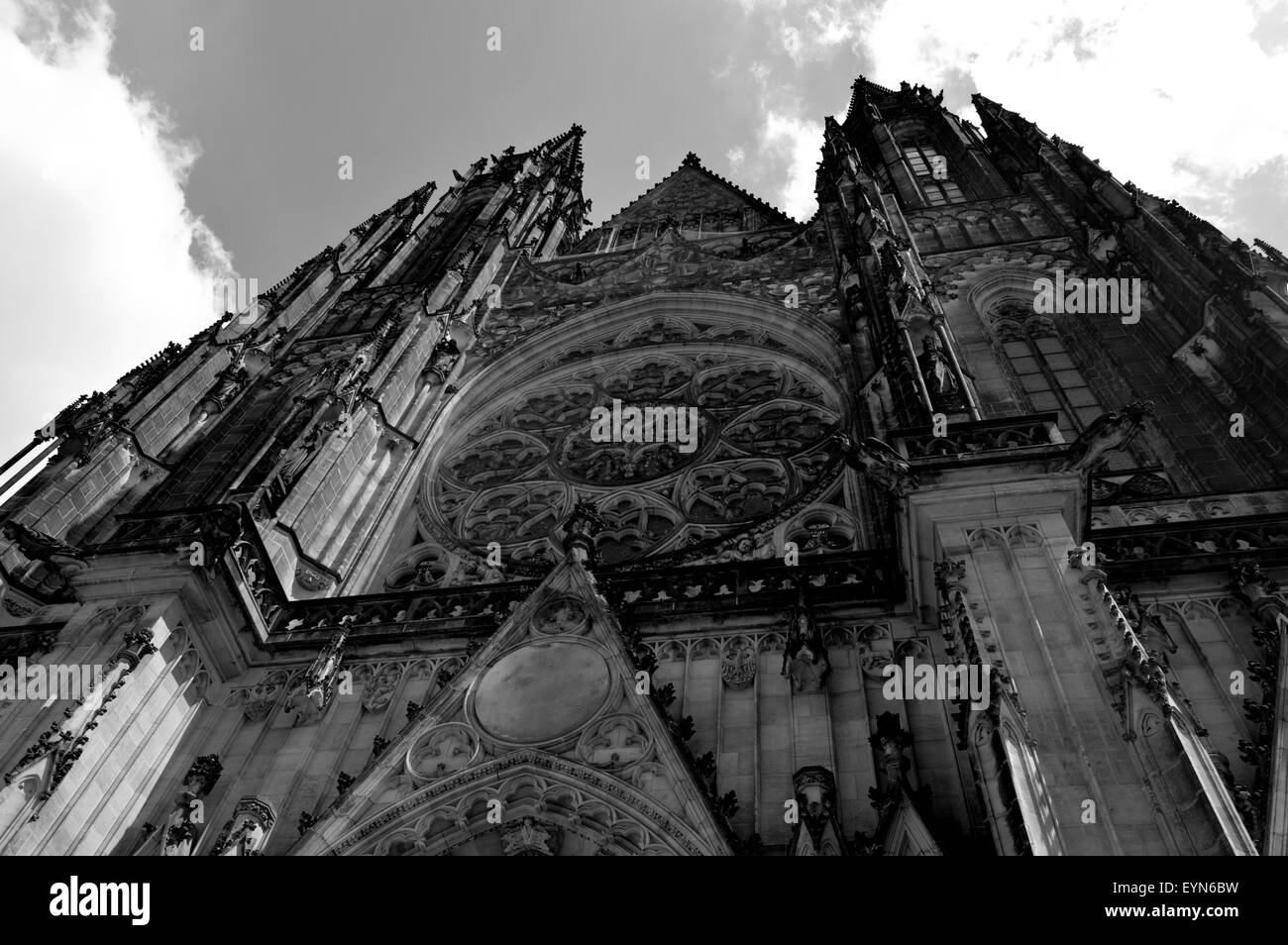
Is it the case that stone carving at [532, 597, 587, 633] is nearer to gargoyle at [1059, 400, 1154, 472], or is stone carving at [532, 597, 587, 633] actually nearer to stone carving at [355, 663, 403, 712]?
stone carving at [355, 663, 403, 712]

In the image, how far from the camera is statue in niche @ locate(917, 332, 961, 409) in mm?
11172

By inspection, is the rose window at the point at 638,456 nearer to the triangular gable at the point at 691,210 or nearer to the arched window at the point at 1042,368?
the arched window at the point at 1042,368

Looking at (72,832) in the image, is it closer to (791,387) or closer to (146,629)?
(146,629)

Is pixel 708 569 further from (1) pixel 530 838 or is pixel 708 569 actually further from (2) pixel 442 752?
(1) pixel 530 838

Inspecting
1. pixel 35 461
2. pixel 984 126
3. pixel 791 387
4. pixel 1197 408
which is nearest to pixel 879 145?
pixel 984 126

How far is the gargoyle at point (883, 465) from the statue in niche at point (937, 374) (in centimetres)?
148

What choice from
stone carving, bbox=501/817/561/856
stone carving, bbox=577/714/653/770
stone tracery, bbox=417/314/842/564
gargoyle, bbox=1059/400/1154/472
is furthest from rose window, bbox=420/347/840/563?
stone carving, bbox=501/817/561/856

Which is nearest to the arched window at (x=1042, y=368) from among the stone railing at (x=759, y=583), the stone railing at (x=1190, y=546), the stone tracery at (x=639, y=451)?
the stone tracery at (x=639, y=451)

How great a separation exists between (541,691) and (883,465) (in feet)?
11.8

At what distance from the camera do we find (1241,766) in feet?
25.4

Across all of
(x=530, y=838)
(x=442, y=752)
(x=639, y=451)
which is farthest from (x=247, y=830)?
(x=639, y=451)

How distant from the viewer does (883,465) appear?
971 centimetres

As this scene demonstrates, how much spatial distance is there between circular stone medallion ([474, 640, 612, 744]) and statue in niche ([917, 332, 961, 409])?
428 centimetres
